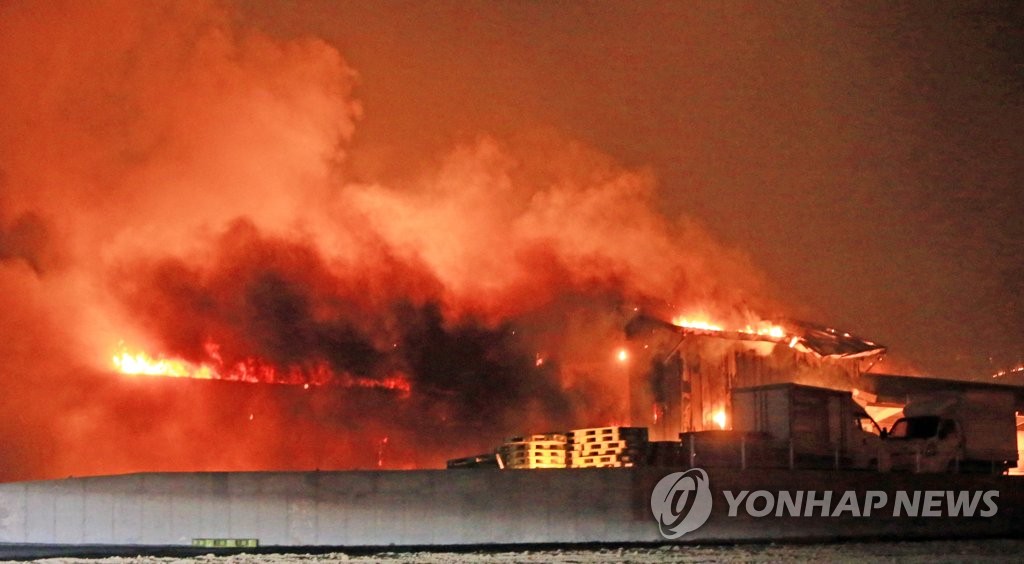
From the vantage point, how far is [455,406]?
36.0m

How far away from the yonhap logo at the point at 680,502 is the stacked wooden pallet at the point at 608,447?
6.81m

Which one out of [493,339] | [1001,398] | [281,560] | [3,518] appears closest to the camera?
[281,560]

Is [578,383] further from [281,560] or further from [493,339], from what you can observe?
[281,560]

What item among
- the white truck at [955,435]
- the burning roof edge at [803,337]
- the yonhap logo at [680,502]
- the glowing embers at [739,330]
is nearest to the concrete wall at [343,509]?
the yonhap logo at [680,502]

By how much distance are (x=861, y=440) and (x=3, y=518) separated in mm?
→ 21463

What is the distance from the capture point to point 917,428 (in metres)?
29.9

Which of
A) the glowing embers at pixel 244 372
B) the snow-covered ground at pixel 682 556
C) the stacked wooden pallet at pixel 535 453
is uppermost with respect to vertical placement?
the glowing embers at pixel 244 372

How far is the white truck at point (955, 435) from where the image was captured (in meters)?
29.0

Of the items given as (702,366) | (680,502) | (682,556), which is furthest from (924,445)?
(682,556)

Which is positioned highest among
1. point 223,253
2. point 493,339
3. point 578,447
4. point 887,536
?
point 223,253

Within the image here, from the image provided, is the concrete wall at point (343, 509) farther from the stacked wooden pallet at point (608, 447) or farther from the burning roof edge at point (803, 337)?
the burning roof edge at point (803, 337)

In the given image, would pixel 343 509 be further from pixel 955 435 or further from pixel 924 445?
pixel 955 435

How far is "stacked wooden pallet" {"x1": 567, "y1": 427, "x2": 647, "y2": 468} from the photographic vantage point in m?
27.2

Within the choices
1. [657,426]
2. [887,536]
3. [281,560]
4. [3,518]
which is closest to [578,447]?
[657,426]
